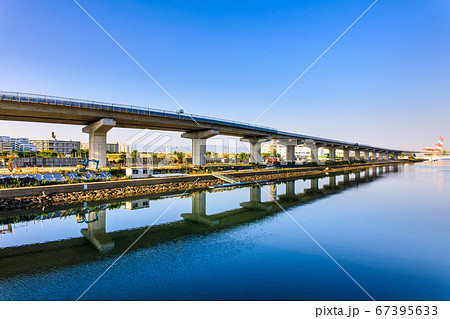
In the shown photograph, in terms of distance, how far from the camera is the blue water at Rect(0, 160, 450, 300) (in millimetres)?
9617

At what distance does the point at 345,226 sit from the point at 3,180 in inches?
1273

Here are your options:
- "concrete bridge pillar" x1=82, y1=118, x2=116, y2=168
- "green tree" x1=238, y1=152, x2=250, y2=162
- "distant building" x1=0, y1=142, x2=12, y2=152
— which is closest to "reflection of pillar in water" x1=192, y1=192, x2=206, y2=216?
"concrete bridge pillar" x1=82, y1=118, x2=116, y2=168

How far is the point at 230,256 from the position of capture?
1312 centimetres

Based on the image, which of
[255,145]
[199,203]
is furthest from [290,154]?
[199,203]

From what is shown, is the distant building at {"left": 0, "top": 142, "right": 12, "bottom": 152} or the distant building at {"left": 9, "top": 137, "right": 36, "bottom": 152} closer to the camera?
the distant building at {"left": 9, "top": 137, "right": 36, "bottom": 152}

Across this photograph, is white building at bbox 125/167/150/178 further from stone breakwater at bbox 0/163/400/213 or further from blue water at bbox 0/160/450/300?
blue water at bbox 0/160/450/300

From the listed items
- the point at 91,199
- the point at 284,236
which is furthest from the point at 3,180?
the point at 284,236

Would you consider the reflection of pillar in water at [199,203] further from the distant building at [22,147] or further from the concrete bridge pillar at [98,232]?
the distant building at [22,147]

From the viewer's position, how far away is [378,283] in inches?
404

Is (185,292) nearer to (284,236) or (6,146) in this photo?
(284,236)

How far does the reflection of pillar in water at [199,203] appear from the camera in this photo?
24328mm

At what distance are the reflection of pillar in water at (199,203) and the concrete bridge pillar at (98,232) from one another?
8.31 meters

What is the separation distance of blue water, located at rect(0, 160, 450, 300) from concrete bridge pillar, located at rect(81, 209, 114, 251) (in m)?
0.14

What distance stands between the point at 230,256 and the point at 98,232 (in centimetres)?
1042
